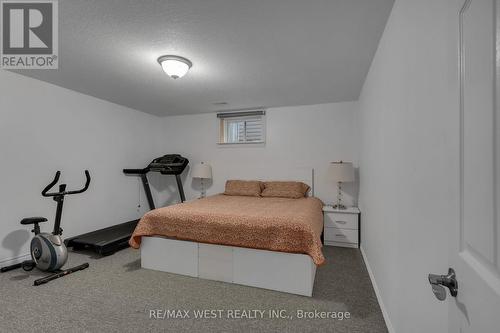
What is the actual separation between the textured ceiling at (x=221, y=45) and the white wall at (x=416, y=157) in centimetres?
45

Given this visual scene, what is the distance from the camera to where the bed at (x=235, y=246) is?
2139 mm

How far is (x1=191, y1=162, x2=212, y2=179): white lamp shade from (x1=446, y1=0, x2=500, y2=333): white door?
412cm

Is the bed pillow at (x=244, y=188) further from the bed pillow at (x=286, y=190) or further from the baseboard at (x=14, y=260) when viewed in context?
the baseboard at (x=14, y=260)

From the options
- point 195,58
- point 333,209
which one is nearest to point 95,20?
point 195,58

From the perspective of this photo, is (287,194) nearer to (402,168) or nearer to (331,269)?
(331,269)

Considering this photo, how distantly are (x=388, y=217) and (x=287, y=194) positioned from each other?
2175 mm

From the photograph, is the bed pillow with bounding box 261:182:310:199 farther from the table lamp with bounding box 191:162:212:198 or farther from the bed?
the bed

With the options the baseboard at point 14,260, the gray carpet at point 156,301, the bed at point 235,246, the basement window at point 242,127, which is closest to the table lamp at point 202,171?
the basement window at point 242,127

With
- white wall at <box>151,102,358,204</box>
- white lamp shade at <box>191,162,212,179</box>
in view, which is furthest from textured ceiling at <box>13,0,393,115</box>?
white lamp shade at <box>191,162,212,179</box>

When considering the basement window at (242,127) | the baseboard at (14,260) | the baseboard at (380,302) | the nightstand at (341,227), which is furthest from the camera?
the basement window at (242,127)

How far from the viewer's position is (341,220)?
3410 millimetres

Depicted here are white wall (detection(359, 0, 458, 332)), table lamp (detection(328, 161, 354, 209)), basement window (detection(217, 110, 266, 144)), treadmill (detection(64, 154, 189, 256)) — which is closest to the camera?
white wall (detection(359, 0, 458, 332))

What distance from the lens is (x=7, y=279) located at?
241 cm

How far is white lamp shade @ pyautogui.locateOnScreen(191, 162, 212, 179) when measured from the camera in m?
4.50
